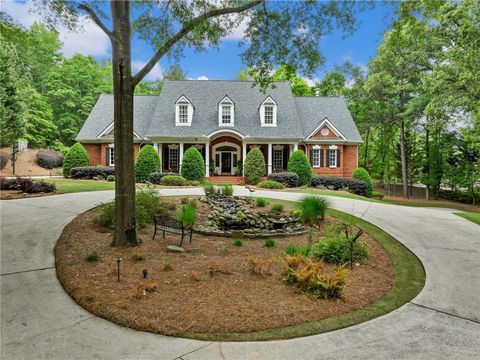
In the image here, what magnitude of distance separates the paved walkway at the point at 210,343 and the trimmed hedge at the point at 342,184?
47.3ft

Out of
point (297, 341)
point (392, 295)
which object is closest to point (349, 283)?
point (392, 295)

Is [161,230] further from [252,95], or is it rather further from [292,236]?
[252,95]

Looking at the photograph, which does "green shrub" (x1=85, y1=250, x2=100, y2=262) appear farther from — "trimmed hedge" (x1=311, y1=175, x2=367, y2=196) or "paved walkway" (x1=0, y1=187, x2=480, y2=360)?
"trimmed hedge" (x1=311, y1=175, x2=367, y2=196)

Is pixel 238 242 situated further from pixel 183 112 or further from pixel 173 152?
pixel 183 112

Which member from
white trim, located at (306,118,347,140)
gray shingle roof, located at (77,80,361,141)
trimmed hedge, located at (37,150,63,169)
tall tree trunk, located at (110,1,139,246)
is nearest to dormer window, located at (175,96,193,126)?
gray shingle roof, located at (77,80,361,141)

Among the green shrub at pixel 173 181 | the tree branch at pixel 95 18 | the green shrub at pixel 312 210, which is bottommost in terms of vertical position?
the green shrub at pixel 312 210

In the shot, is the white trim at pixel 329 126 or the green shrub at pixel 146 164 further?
the white trim at pixel 329 126

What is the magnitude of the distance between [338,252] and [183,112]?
2137cm

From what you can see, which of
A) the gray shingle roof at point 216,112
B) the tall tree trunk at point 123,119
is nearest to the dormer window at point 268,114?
the gray shingle roof at point 216,112

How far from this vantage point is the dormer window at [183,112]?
2531 cm

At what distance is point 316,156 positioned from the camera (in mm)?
25938

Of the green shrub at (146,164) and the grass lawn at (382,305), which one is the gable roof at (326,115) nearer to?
the green shrub at (146,164)

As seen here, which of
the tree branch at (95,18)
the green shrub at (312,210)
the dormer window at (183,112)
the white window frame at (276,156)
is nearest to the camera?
the tree branch at (95,18)

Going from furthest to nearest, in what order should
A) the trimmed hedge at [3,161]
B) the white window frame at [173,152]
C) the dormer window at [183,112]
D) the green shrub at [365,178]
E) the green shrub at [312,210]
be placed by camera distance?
the trimmed hedge at [3,161] → the white window frame at [173,152] → the dormer window at [183,112] → the green shrub at [365,178] → the green shrub at [312,210]
